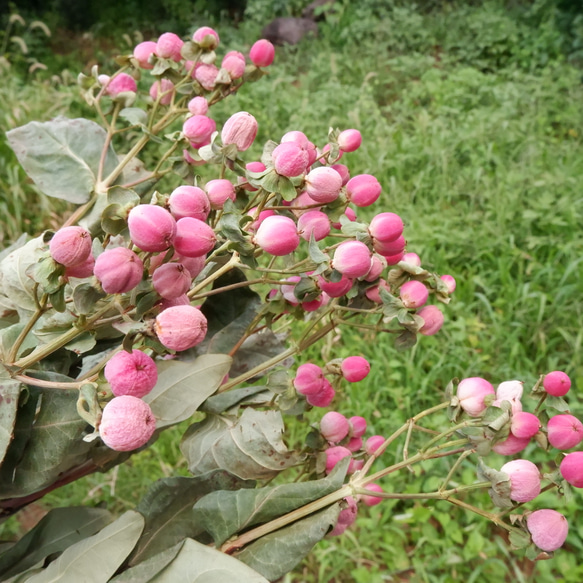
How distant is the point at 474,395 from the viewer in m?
0.35

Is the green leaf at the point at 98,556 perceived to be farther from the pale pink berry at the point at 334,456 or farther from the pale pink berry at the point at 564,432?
the pale pink berry at the point at 564,432

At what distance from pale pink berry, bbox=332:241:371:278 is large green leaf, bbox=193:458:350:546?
0.38ft

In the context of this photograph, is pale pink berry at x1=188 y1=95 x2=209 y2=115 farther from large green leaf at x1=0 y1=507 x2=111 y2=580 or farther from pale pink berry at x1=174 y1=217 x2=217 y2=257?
large green leaf at x1=0 y1=507 x2=111 y2=580

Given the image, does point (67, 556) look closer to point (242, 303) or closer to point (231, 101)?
point (242, 303)

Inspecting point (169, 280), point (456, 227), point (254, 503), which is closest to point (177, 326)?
point (169, 280)

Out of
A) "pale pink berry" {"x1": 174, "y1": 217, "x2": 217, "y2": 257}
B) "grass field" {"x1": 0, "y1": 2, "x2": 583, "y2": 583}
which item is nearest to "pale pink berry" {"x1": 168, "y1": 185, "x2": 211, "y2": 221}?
"pale pink berry" {"x1": 174, "y1": 217, "x2": 217, "y2": 257}

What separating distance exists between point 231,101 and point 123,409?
2.70 m

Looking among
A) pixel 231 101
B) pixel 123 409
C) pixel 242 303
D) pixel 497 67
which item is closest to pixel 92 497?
pixel 242 303

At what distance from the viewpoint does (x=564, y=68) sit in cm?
282

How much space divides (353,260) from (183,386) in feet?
0.44

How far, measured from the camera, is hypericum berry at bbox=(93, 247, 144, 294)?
0.27 meters

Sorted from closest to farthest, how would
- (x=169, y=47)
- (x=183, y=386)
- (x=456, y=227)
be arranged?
1. (x=183, y=386)
2. (x=169, y=47)
3. (x=456, y=227)

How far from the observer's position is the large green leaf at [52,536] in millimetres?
392

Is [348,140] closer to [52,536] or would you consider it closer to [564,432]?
[564,432]
